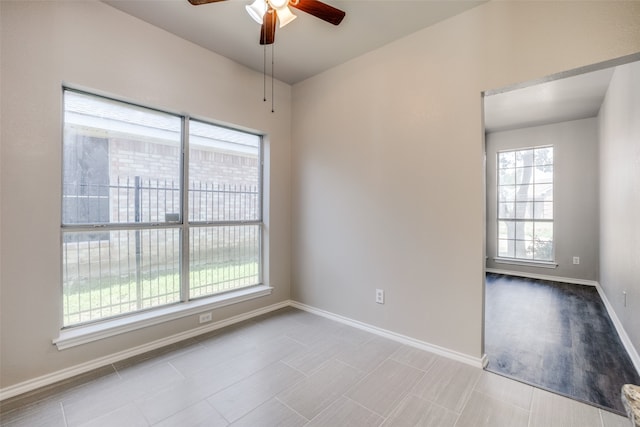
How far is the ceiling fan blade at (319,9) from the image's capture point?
178 cm

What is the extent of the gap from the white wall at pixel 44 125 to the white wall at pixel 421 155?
1.74 meters

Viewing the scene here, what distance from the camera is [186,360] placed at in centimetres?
228

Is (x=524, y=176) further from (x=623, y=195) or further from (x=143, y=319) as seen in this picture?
(x=143, y=319)

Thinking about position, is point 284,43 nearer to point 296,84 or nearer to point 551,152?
point 296,84

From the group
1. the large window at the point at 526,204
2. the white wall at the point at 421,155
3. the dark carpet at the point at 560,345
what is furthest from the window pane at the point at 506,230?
the white wall at the point at 421,155

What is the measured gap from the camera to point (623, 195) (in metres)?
2.75

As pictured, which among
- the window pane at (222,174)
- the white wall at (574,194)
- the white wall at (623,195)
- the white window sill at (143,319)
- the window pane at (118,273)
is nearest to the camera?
the white window sill at (143,319)

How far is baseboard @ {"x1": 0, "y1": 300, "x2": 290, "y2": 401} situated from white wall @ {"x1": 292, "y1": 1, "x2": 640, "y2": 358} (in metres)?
1.08

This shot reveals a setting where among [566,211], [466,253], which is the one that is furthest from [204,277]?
[566,211]

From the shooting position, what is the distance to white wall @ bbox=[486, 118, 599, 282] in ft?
15.2

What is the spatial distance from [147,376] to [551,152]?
21.5ft

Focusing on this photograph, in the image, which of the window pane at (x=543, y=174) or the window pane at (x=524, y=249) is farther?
the window pane at (x=524, y=249)

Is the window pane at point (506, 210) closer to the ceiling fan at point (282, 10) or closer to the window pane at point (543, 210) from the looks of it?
the window pane at point (543, 210)

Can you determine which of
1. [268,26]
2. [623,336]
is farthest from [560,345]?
[268,26]
